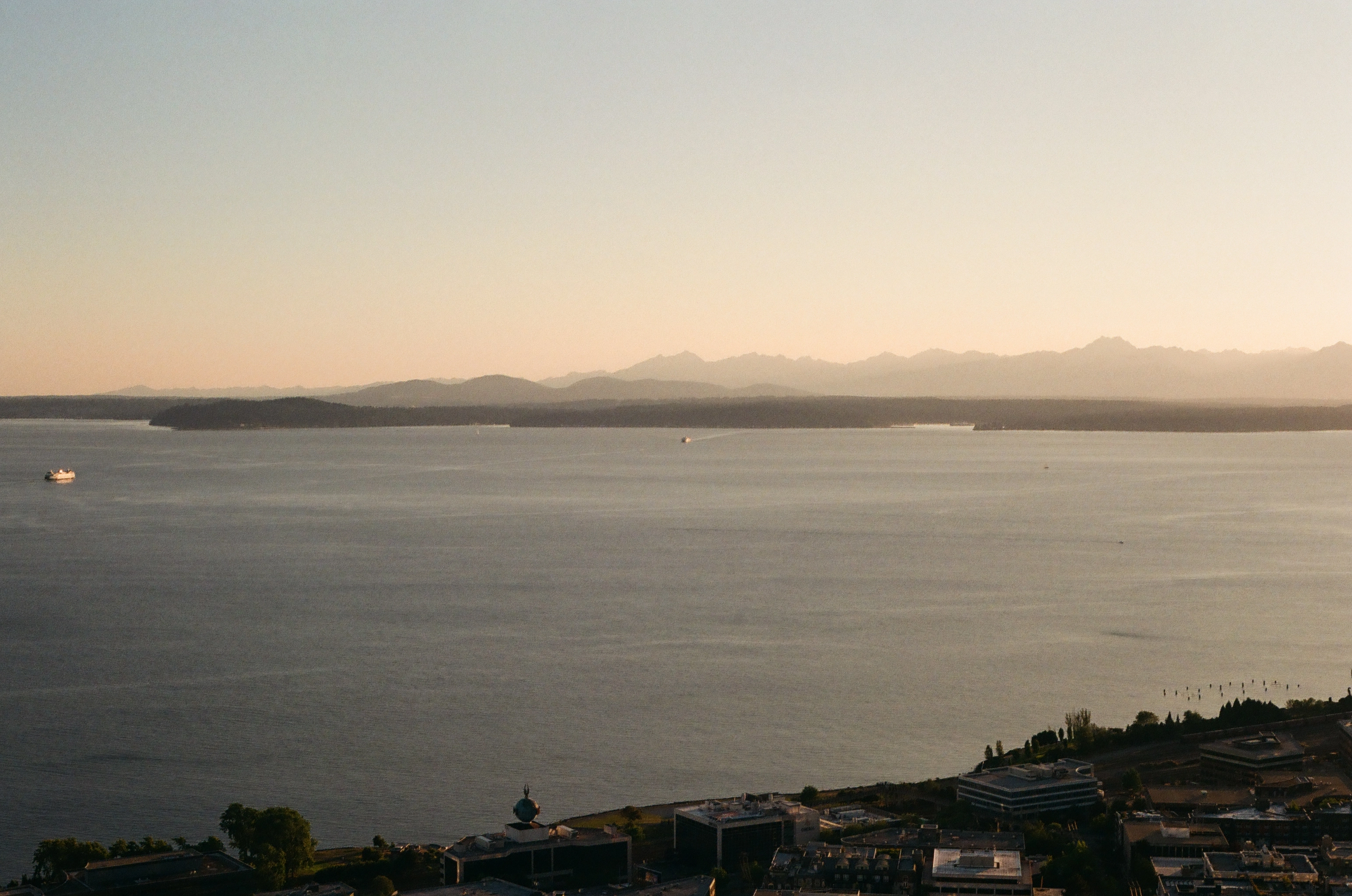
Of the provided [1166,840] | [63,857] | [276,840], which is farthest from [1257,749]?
[63,857]

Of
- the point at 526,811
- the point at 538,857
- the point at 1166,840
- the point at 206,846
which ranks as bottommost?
the point at 206,846

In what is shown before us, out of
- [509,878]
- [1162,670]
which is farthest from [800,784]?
[1162,670]

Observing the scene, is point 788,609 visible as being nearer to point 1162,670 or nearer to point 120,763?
point 1162,670

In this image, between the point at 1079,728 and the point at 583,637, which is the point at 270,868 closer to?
the point at 1079,728

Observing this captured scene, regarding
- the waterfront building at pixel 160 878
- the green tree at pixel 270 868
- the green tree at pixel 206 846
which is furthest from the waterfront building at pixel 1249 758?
the green tree at pixel 206 846

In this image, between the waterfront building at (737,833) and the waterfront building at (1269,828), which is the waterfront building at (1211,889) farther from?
the waterfront building at (737,833)
